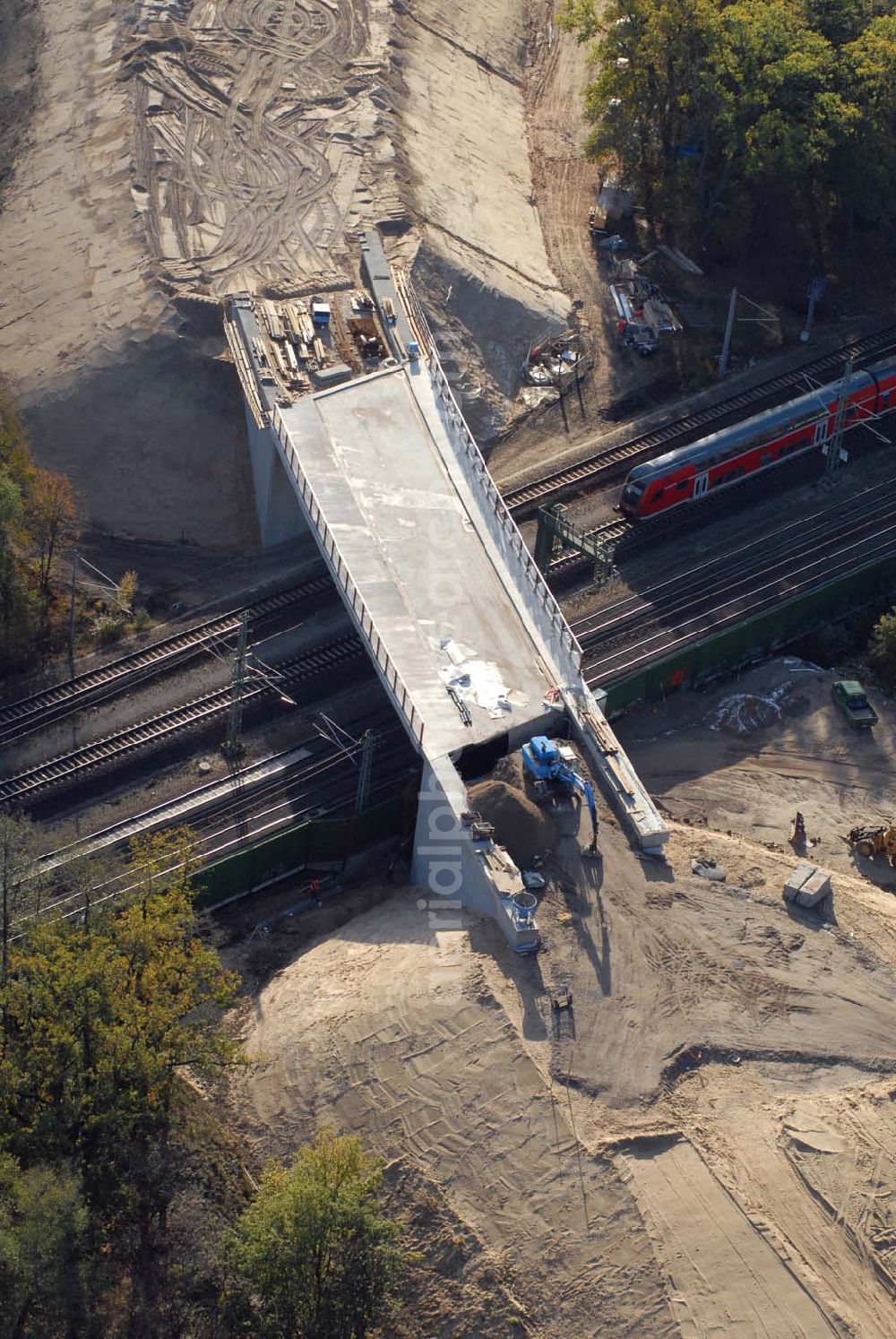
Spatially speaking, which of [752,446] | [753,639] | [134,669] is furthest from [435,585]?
[752,446]

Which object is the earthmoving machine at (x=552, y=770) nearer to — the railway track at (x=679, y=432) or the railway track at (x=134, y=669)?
the railway track at (x=134, y=669)

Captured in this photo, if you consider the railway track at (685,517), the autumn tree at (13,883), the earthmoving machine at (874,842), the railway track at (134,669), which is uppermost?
the autumn tree at (13,883)

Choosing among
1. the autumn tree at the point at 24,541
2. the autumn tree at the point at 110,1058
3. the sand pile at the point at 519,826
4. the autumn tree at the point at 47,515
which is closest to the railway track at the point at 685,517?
the sand pile at the point at 519,826

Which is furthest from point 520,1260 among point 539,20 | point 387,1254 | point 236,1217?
point 539,20

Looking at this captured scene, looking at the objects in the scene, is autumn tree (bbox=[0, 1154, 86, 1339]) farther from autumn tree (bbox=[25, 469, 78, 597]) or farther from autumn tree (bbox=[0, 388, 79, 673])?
autumn tree (bbox=[25, 469, 78, 597])

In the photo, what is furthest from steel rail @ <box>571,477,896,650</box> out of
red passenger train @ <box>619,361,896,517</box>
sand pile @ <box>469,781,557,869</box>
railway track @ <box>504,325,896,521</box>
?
sand pile @ <box>469,781,557,869</box>

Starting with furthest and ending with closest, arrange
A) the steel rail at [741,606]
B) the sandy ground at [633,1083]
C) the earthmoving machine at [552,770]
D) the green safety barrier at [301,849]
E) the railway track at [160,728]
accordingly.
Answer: the steel rail at [741,606], the railway track at [160,728], the green safety barrier at [301,849], the earthmoving machine at [552,770], the sandy ground at [633,1083]

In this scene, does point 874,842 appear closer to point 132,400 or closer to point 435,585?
point 435,585
